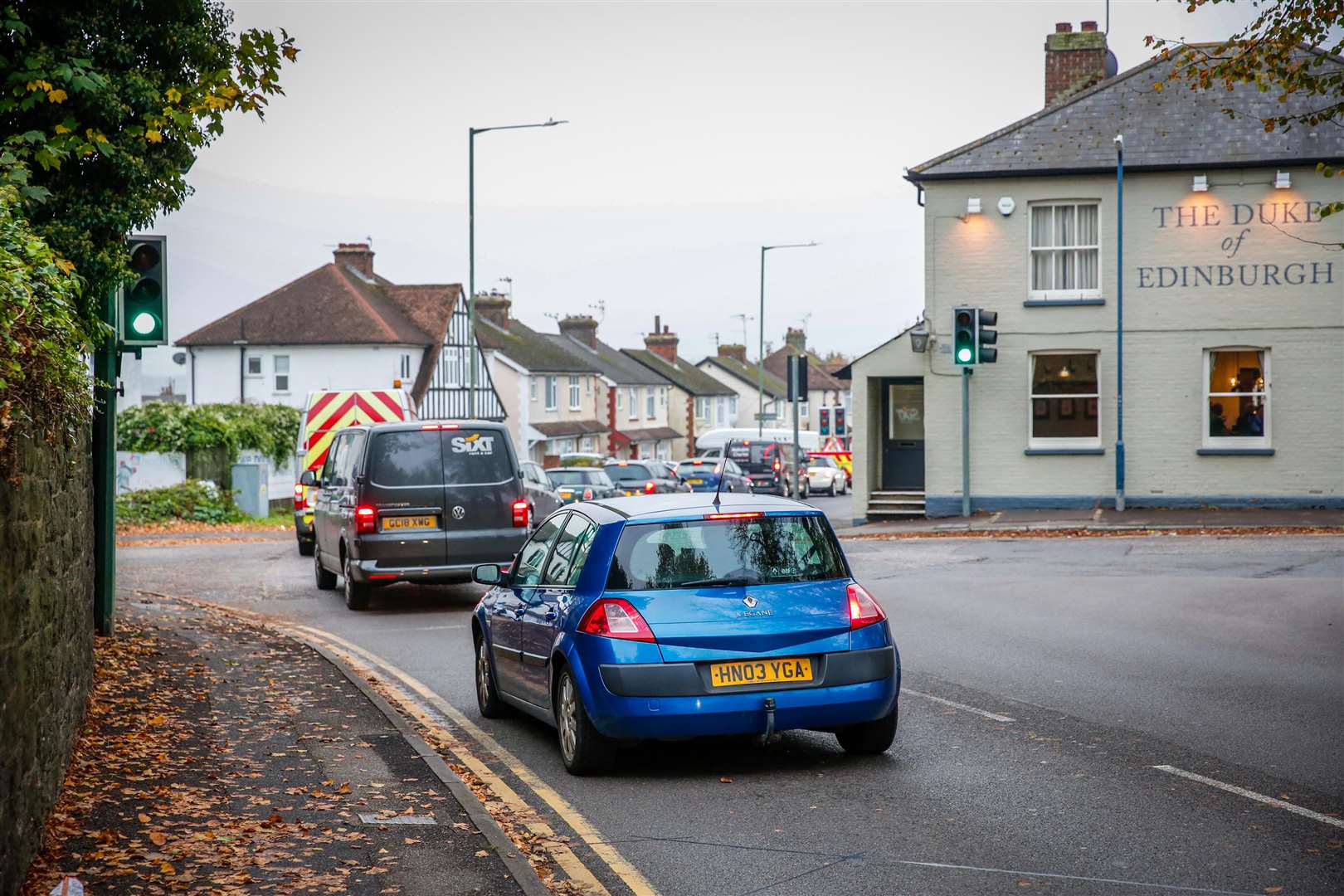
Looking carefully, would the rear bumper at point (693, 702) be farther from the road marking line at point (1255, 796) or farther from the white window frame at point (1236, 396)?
the white window frame at point (1236, 396)

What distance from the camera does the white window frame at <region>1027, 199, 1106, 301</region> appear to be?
28516 millimetres

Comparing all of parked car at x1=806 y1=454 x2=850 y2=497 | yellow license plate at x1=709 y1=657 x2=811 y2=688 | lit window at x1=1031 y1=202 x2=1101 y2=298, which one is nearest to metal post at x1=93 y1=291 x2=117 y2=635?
yellow license plate at x1=709 y1=657 x2=811 y2=688

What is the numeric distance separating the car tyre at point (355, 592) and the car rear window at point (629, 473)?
23840 mm

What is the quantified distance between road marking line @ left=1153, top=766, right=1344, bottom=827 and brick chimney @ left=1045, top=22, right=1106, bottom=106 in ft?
87.5

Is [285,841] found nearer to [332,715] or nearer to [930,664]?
[332,715]

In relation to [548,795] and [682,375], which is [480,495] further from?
[682,375]

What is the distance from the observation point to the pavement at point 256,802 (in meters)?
6.13

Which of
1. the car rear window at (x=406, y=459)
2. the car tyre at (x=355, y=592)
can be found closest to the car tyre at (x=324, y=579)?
the car tyre at (x=355, y=592)

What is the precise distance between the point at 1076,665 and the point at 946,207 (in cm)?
1857

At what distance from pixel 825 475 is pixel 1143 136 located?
1170 inches

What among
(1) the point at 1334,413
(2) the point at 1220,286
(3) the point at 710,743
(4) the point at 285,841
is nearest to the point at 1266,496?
(1) the point at 1334,413

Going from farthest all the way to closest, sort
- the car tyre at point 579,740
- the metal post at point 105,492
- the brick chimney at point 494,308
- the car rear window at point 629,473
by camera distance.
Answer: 1. the brick chimney at point 494,308
2. the car rear window at point 629,473
3. the metal post at point 105,492
4. the car tyre at point 579,740

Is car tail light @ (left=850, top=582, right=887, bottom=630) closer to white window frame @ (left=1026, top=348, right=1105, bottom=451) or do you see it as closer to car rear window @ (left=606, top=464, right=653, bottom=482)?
white window frame @ (left=1026, top=348, right=1105, bottom=451)

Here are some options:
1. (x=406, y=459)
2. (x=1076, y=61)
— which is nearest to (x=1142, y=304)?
(x=1076, y=61)
